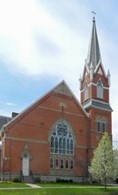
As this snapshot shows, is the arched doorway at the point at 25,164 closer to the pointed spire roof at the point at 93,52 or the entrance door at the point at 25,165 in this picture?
the entrance door at the point at 25,165

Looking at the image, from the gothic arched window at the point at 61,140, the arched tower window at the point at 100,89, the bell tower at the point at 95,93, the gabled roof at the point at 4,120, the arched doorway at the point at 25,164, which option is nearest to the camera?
the arched doorway at the point at 25,164

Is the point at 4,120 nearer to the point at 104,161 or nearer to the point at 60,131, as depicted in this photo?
the point at 60,131

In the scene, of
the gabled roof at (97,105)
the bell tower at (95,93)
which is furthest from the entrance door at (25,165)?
the gabled roof at (97,105)

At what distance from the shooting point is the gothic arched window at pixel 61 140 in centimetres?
5100

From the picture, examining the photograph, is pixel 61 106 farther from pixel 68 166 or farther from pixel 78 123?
pixel 68 166

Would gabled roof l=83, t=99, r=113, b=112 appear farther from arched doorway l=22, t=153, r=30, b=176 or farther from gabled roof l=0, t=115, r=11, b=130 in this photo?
arched doorway l=22, t=153, r=30, b=176

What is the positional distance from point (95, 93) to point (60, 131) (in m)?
9.45

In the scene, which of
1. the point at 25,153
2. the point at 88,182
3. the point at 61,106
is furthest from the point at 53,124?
the point at 88,182

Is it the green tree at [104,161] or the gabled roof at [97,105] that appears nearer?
the green tree at [104,161]

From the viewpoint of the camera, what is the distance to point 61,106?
52875mm

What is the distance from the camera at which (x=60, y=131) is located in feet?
171

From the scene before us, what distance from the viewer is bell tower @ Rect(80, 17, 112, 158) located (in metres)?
54.9

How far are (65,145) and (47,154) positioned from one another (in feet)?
11.9

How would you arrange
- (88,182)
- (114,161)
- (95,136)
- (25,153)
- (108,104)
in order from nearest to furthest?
(114,161)
(25,153)
(88,182)
(95,136)
(108,104)
